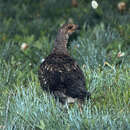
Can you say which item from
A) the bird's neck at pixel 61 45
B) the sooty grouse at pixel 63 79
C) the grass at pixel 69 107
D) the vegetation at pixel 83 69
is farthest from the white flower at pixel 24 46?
the sooty grouse at pixel 63 79

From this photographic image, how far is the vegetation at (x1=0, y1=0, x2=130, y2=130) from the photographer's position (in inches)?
159

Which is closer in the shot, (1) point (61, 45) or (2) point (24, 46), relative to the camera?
(1) point (61, 45)

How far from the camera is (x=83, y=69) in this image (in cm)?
548

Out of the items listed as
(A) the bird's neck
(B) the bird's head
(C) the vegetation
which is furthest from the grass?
(B) the bird's head

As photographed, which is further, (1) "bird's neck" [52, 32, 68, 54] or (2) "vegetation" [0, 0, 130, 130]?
(1) "bird's neck" [52, 32, 68, 54]

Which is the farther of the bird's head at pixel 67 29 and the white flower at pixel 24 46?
the white flower at pixel 24 46

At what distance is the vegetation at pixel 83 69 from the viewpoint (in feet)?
13.2

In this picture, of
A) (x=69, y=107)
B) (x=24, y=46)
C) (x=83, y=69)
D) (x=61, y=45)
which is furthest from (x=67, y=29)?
(x=69, y=107)

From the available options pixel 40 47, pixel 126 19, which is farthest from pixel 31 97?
pixel 126 19

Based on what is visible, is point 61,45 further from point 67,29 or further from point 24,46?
point 24,46

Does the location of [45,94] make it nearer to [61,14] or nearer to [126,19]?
[126,19]

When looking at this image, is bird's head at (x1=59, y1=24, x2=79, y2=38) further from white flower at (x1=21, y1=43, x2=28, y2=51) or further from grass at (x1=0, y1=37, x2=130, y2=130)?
white flower at (x1=21, y1=43, x2=28, y2=51)

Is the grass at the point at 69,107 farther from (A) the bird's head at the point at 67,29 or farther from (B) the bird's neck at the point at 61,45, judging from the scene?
(A) the bird's head at the point at 67,29

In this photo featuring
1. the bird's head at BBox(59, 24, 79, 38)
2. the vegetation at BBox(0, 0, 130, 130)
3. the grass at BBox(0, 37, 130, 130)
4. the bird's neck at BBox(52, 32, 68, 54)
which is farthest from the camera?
the bird's head at BBox(59, 24, 79, 38)
